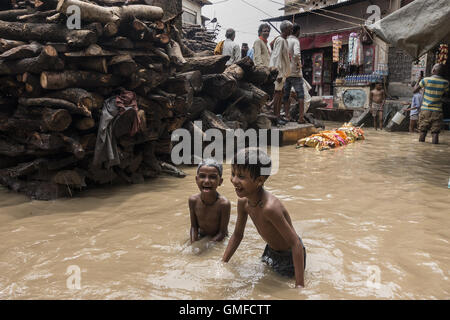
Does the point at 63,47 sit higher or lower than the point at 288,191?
higher

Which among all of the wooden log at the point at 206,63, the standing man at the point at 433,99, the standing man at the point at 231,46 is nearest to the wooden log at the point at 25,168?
the wooden log at the point at 206,63

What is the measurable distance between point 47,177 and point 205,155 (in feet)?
9.11

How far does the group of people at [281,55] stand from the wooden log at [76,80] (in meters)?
4.21

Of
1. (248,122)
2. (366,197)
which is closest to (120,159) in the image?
(366,197)

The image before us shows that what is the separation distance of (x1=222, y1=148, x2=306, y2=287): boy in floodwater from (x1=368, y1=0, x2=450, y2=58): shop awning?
4.47m

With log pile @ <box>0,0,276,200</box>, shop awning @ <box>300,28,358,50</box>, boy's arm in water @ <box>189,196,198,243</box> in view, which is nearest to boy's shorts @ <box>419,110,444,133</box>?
log pile @ <box>0,0,276,200</box>

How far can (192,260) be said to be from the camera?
2814 mm

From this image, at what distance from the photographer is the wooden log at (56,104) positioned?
13.9ft

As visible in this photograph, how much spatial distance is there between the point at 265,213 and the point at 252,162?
36 cm

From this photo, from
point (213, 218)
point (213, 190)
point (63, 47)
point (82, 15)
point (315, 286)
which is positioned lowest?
point (315, 286)

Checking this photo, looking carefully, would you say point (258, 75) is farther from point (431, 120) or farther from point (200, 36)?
point (200, 36)

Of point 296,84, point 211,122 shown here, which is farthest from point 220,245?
point 296,84

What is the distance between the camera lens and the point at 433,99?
8.45 m

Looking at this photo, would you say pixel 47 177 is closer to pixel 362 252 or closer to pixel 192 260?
pixel 192 260
